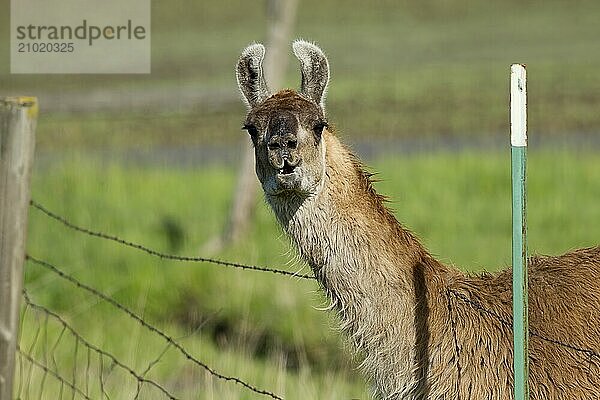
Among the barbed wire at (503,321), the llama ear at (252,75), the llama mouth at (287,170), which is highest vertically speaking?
the llama ear at (252,75)

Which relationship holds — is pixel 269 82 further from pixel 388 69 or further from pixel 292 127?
pixel 388 69

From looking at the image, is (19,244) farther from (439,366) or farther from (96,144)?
(96,144)

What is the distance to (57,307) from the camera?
33.0 feet

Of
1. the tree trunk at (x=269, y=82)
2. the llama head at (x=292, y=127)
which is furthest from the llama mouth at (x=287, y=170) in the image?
the tree trunk at (x=269, y=82)

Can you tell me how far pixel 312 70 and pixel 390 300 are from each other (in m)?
0.96

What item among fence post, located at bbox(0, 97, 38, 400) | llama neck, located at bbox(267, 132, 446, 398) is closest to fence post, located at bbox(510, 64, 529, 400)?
llama neck, located at bbox(267, 132, 446, 398)

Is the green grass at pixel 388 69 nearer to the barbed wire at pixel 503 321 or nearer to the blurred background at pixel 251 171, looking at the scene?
the blurred background at pixel 251 171

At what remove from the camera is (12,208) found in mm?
4867

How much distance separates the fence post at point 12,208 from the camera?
15.9 feet

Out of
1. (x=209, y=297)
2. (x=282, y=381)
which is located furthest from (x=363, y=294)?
(x=209, y=297)

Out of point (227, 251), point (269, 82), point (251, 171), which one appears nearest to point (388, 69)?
point (251, 171)

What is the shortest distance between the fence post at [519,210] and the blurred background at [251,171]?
4.60 ft

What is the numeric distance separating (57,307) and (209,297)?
1297 millimetres

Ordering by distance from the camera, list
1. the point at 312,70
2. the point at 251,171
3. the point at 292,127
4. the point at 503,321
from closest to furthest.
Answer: the point at 292,127
the point at 503,321
the point at 312,70
the point at 251,171
